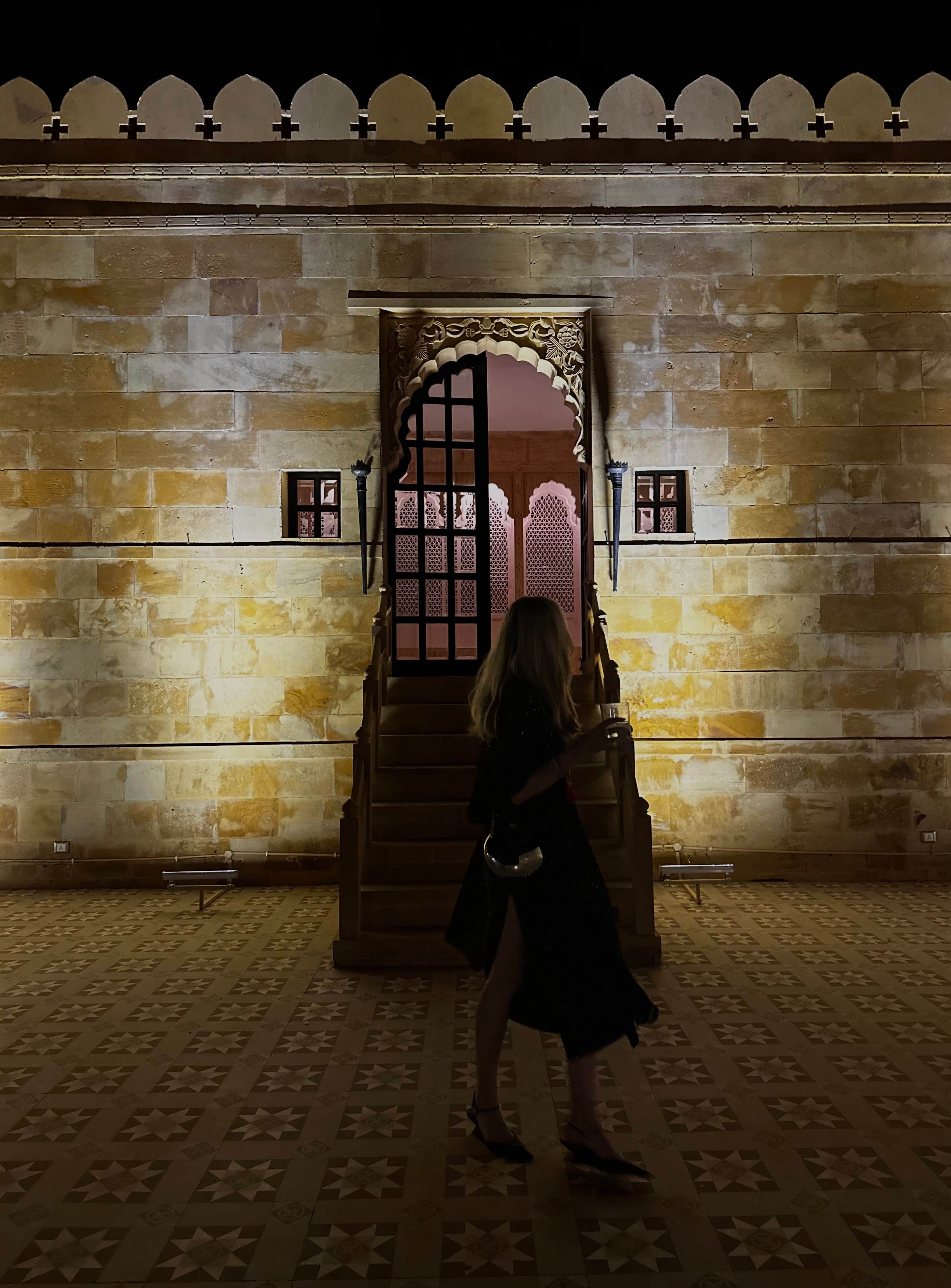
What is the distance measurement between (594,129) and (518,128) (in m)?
0.60

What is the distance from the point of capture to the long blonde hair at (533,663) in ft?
9.36

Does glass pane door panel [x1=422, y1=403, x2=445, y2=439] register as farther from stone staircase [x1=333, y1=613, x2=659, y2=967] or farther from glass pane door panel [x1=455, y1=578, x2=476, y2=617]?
stone staircase [x1=333, y1=613, x2=659, y2=967]

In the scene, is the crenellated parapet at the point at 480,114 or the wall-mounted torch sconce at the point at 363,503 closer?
the wall-mounted torch sconce at the point at 363,503

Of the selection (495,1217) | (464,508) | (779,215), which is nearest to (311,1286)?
(495,1217)

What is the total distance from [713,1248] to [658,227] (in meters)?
7.01

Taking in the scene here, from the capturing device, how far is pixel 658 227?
749 centimetres

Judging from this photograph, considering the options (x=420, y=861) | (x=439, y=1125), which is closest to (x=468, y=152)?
(x=420, y=861)

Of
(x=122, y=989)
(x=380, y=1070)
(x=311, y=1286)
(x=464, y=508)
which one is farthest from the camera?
(x=464, y=508)

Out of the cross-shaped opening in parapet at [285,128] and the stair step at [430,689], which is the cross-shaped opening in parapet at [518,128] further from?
the stair step at [430,689]

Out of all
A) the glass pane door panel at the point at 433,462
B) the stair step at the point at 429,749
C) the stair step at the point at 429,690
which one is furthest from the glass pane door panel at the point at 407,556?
the glass pane door panel at the point at 433,462

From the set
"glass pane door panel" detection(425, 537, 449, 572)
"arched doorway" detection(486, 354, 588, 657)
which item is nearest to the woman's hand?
"glass pane door panel" detection(425, 537, 449, 572)

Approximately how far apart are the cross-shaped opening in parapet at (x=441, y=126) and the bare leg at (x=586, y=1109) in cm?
696

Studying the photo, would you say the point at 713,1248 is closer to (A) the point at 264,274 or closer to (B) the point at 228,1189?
(B) the point at 228,1189

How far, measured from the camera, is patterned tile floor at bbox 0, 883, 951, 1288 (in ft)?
8.12
